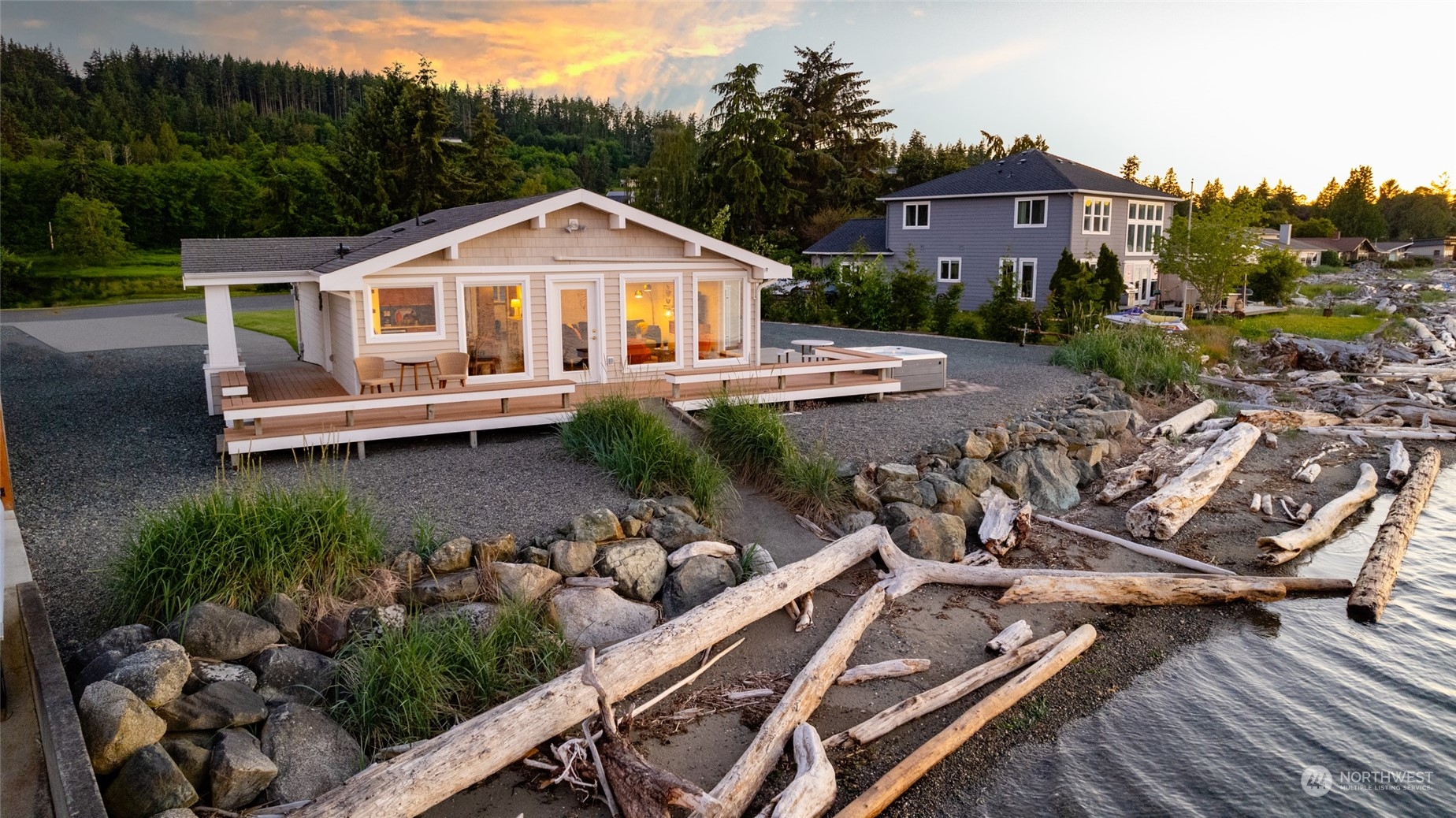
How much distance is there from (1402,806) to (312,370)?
1653cm

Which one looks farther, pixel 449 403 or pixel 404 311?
pixel 404 311

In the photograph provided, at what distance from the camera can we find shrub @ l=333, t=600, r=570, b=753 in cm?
571

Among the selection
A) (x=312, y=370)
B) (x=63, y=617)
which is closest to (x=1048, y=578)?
(x=63, y=617)

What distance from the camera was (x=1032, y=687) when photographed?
23.0ft

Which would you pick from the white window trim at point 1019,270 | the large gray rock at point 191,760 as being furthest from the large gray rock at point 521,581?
the white window trim at point 1019,270

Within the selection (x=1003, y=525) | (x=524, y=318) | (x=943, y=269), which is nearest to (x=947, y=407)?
(x=1003, y=525)

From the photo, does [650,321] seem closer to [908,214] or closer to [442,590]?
[442,590]

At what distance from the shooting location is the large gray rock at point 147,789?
14.8 feet

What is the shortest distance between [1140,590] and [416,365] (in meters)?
9.95

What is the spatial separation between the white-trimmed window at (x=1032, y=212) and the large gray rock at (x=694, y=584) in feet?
96.2

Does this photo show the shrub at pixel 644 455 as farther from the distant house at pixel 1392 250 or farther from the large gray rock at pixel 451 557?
the distant house at pixel 1392 250

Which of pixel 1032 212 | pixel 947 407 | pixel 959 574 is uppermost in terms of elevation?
pixel 1032 212

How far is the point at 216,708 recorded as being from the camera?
5332mm

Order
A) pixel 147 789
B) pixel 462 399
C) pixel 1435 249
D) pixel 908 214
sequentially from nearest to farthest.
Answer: pixel 147 789 → pixel 462 399 → pixel 908 214 → pixel 1435 249
